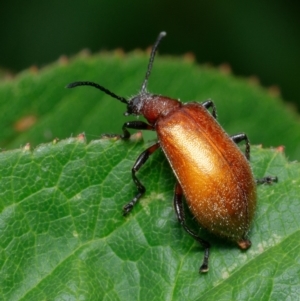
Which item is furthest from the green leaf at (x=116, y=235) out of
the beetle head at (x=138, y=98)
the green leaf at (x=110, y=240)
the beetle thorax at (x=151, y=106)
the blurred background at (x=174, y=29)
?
the blurred background at (x=174, y=29)

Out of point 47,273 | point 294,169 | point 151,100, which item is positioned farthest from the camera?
point 151,100

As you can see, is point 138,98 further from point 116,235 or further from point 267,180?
point 116,235

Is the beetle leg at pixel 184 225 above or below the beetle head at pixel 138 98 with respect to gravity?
below

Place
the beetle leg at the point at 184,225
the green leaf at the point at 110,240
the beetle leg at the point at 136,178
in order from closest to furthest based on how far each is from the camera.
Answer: the green leaf at the point at 110,240
the beetle leg at the point at 184,225
the beetle leg at the point at 136,178

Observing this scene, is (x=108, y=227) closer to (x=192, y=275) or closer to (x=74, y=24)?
(x=192, y=275)

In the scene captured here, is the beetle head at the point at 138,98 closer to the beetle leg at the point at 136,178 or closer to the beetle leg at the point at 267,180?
the beetle leg at the point at 136,178

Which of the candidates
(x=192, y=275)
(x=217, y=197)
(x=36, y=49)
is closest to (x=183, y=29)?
(x=36, y=49)

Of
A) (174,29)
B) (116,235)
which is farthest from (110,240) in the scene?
(174,29)

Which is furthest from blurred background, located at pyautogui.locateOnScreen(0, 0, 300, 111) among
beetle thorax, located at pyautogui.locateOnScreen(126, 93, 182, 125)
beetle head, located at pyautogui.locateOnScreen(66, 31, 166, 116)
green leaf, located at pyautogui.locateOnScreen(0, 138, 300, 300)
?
green leaf, located at pyautogui.locateOnScreen(0, 138, 300, 300)
